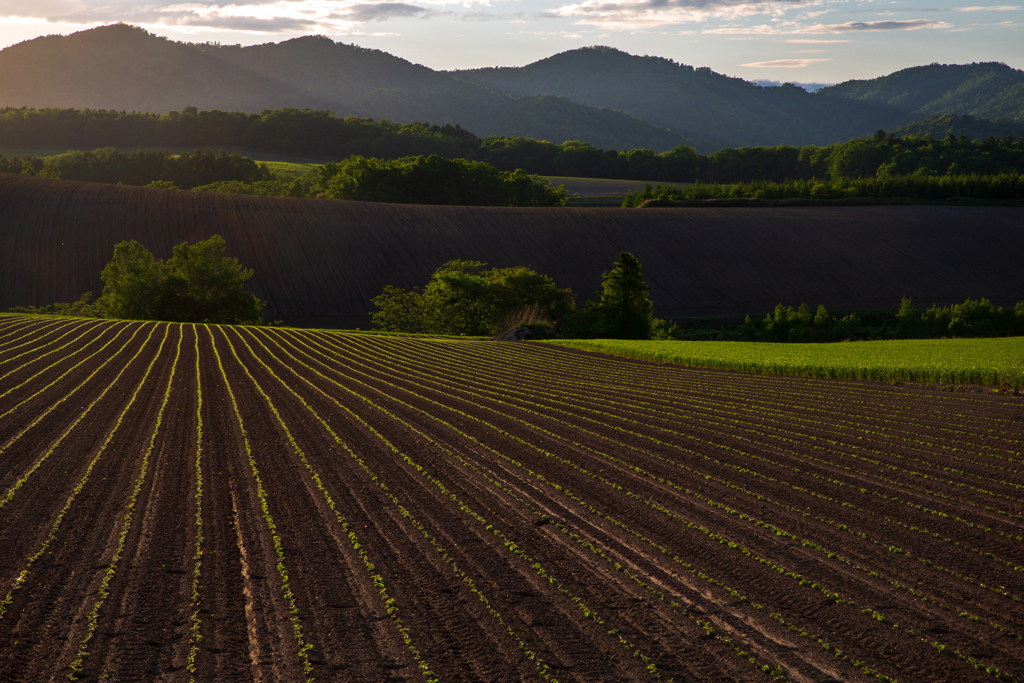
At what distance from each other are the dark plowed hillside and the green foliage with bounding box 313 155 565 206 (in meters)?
21.8

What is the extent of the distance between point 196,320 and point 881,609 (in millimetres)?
48835

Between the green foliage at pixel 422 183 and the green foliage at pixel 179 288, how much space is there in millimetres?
44571

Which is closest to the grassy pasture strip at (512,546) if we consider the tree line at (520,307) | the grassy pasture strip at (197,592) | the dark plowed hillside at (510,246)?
the grassy pasture strip at (197,592)

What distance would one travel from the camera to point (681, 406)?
1819 centimetres

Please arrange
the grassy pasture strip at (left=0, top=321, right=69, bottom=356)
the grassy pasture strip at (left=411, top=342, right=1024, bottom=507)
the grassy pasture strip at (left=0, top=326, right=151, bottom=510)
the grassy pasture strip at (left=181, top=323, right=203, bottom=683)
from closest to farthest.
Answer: the grassy pasture strip at (left=181, top=323, right=203, bottom=683) < the grassy pasture strip at (left=0, top=326, right=151, bottom=510) < the grassy pasture strip at (left=411, top=342, right=1024, bottom=507) < the grassy pasture strip at (left=0, top=321, right=69, bottom=356)

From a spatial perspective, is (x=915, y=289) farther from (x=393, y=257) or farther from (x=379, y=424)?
(x=379, y=424)

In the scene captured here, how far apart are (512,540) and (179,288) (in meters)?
45.4

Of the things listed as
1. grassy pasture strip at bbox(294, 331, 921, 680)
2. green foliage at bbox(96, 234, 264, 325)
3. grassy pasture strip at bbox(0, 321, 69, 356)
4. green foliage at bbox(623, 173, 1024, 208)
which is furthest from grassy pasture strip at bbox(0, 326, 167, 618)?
green foliage at bbox(623, 173, 1024, 208)

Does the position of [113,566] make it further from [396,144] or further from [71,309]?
[396,144]

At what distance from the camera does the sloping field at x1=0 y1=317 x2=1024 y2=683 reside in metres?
6.64

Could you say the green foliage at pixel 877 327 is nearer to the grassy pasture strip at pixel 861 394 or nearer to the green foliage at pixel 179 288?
the grassy pasture strip at pixel 861 394

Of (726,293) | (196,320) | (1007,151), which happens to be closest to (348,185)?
(196,320)

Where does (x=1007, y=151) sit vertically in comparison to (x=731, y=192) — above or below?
above

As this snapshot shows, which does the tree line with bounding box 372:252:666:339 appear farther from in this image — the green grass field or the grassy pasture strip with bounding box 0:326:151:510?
the grassy pasture strip with bounding box 0:326:151:510
